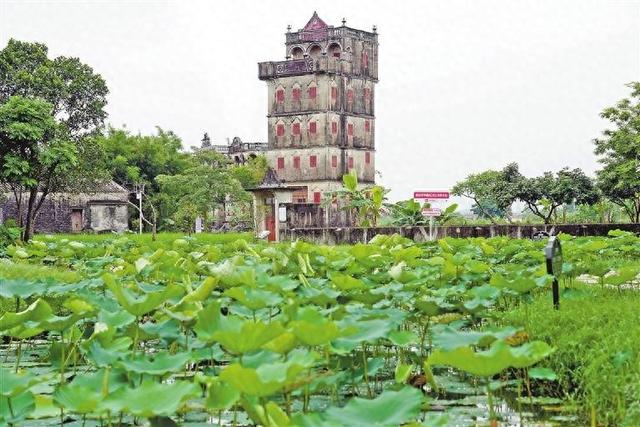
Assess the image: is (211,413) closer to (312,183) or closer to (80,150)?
(80,150)

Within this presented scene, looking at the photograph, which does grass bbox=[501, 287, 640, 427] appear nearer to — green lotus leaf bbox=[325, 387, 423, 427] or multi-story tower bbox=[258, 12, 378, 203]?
green lotus leaf bbox=[325, 387, 423, 427]

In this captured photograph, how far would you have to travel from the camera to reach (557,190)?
1289 inches

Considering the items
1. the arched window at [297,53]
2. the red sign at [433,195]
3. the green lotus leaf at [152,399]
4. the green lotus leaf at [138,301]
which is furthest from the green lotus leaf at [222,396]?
the arched window at [297,53]

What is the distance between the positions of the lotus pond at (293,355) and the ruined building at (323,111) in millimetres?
41756

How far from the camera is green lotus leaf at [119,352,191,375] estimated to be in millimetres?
3589

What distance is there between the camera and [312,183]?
165 ft

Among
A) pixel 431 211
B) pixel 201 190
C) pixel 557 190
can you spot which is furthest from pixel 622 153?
pixel 201 190

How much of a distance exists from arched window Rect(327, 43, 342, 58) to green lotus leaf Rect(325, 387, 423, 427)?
49779 millimetres

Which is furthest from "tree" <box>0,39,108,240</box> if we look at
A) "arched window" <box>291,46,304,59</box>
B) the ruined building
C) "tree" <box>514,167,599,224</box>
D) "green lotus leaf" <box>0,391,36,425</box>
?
"arched window" <box>291,46,304,59</box>

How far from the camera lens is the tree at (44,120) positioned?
2469 cm

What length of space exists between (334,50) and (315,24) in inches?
124

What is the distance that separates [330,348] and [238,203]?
4025 centimetres

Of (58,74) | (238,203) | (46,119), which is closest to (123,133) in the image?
(238,203)

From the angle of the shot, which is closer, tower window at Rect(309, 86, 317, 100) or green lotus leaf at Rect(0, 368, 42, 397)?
green lotus leaf at Rect(0, 368, 42, 397)
